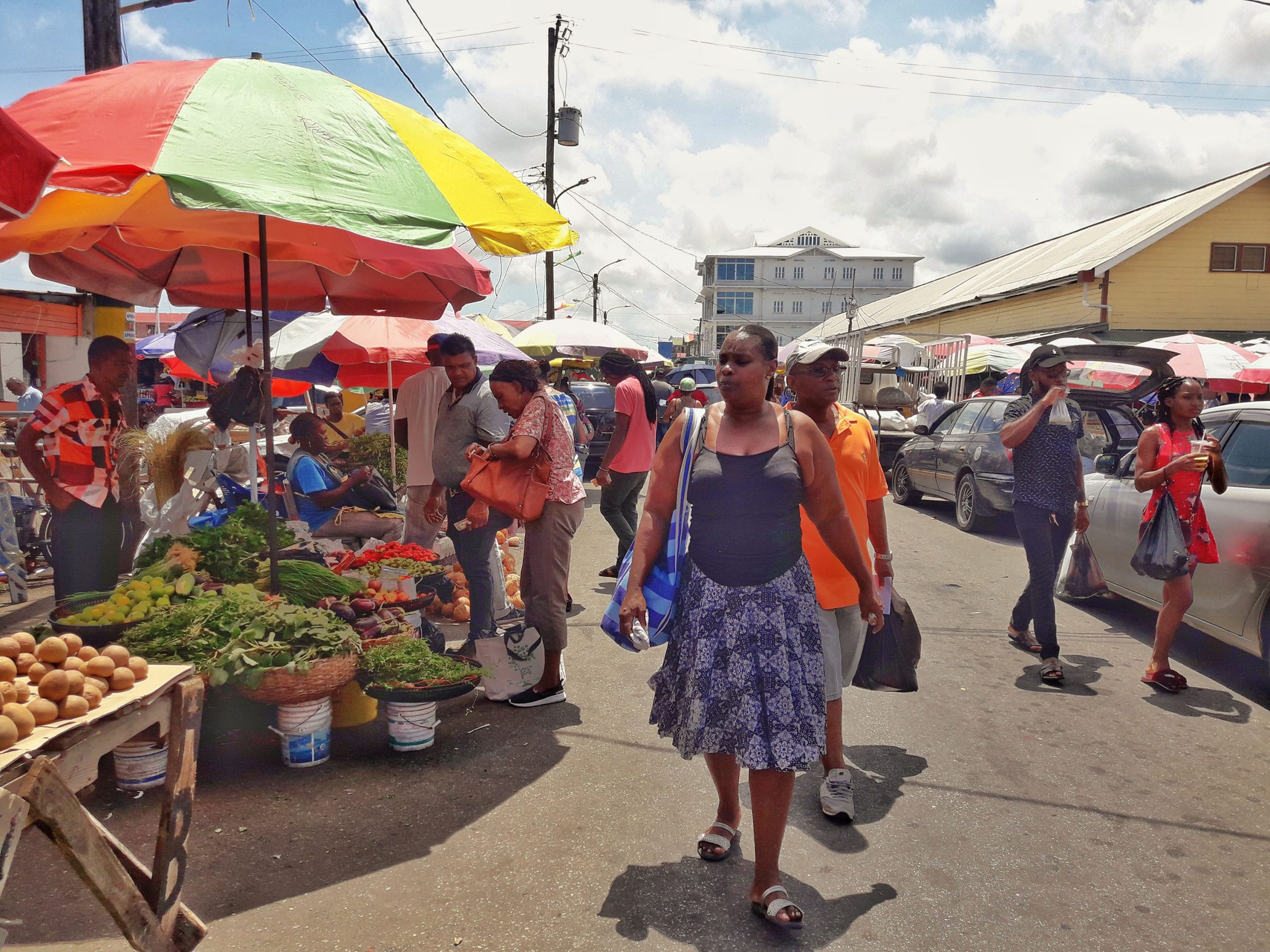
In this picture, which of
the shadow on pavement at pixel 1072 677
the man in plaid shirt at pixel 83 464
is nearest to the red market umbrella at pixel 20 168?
the man in plaid shirt at pixel 83 464

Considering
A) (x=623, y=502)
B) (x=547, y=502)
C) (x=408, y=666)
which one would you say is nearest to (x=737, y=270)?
(x=623, y=502)

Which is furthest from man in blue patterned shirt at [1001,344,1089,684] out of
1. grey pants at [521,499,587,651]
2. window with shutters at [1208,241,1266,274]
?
window with shutters at [1208,241,1266,274]

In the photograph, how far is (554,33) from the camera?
81.7 ft

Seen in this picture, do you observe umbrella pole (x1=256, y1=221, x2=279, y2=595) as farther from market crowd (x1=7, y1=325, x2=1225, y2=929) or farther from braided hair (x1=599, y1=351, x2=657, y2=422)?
braided hair (x1=599, y1=351, x2=657, y2=422)

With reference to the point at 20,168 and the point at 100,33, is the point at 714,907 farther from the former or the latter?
the point at 100,33

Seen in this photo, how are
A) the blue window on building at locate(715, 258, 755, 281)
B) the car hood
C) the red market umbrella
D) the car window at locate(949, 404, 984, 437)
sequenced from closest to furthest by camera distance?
the red market umbrella
the car hood
the car window at locate(949, 404, 984, 437)
the blue window on building at locate(715, 258, 755, 281)

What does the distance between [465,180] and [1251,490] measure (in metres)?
4.96

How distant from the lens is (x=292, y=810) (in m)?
3.85

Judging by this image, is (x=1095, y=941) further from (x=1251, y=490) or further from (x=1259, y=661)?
(x=1259, y=661)

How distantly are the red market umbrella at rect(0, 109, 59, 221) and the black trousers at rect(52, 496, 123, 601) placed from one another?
326 centimetres

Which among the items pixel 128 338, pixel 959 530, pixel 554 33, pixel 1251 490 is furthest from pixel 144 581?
pixel 554 33

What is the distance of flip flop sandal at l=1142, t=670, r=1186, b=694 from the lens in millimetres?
5508

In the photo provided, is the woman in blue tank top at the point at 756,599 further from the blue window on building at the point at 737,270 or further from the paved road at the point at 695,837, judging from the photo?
the blue window on building at the point at 737,270

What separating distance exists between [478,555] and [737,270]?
9154 centimetres
